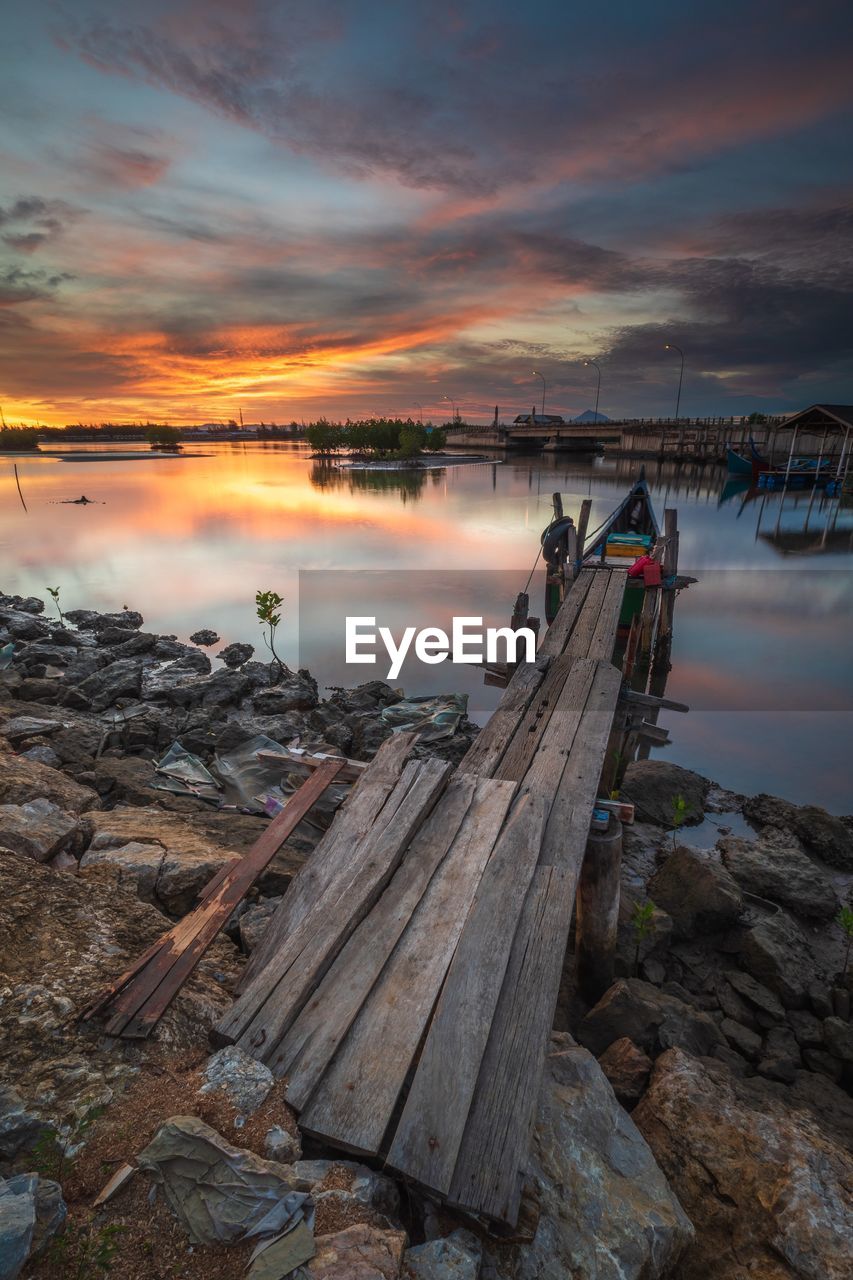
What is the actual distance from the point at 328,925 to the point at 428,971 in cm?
60

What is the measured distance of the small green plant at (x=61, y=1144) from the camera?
198 centimetres

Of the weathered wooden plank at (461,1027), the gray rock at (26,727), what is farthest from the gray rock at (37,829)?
the gray rock at (26,727)

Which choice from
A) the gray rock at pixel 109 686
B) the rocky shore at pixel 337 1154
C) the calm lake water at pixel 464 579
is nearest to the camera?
the rocky shore at pixel 337 1154

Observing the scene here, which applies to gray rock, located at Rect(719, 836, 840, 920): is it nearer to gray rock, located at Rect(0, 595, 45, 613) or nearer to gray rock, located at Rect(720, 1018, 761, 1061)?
gray rock, located at Rect(720, 1018, 761, 1061)

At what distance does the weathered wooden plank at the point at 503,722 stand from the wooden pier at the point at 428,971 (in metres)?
0.47

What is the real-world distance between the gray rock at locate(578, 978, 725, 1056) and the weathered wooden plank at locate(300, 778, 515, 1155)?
143 cm

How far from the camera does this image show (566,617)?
10008 millimetres

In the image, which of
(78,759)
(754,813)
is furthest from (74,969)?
(754,813)

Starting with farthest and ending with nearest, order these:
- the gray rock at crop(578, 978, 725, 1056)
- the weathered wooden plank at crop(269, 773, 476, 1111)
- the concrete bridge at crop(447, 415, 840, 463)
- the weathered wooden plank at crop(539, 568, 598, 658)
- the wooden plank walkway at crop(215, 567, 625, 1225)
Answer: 1. the concrete bridge at crop(447, 415, 840, 463)
2. the weathered wooden plank at crop(539, 568, 598, 658)
3. the gray rock at crop(578, 978, 725, 1056)
4. the weathered wooden plank at crop(269, 773, 476, 1111)
5. the wooden plank walkway at crop(215, 567, 625, 1225)

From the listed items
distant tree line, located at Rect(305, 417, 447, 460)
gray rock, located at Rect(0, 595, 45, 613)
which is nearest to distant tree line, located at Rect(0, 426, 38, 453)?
distant tree line, located at Rect(305, 417, 447, 460)

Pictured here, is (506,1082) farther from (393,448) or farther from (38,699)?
(393,448)

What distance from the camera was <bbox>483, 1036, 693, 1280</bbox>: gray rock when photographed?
2.10 m

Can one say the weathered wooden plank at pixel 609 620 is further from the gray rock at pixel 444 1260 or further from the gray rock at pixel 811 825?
the gray rock at pixel 444 1260

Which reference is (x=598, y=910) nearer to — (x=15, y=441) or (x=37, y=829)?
(x=37, y=829)
